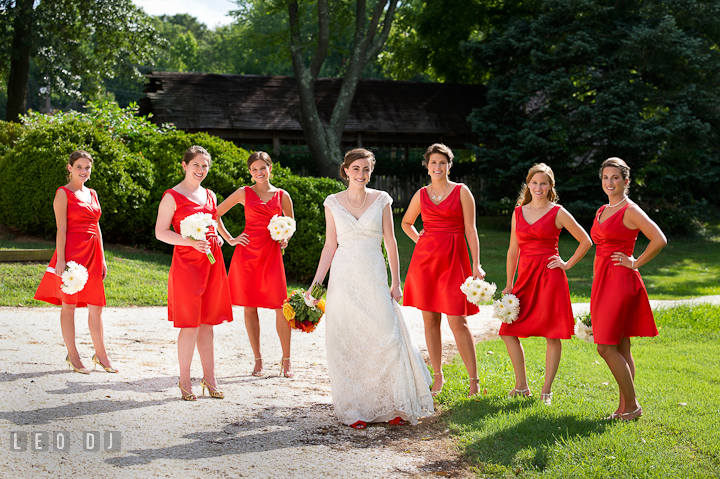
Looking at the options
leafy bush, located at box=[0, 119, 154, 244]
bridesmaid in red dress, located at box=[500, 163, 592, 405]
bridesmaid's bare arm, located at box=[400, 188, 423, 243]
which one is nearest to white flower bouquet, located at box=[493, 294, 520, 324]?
bridesmaid in red dress, located at box=[500, 163, 592, 405]

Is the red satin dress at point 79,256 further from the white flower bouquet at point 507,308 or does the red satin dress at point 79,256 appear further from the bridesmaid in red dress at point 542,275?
the bridesmaid in red dress at point 542,275

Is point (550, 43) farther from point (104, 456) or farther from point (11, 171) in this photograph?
point (104, 456)

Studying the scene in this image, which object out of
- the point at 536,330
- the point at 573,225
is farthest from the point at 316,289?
the point at 573,225

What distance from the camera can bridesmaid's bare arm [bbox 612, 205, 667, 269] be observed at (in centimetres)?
517

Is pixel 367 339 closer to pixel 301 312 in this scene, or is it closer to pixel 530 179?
pixel 301 312

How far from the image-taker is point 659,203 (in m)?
20.9

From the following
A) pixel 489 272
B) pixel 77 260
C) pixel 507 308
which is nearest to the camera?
pixel 507 308

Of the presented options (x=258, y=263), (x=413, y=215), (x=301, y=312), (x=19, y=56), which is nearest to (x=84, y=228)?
(x=258, y=263)

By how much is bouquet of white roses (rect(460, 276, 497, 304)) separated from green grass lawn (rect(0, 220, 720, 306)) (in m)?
6.30

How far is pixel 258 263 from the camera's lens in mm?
6891

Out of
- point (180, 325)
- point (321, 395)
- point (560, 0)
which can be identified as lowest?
point (321, 395)

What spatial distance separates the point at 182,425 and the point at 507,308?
9.40 feet

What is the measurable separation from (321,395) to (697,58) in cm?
1875

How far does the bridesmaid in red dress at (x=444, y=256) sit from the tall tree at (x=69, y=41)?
65.6 feet
